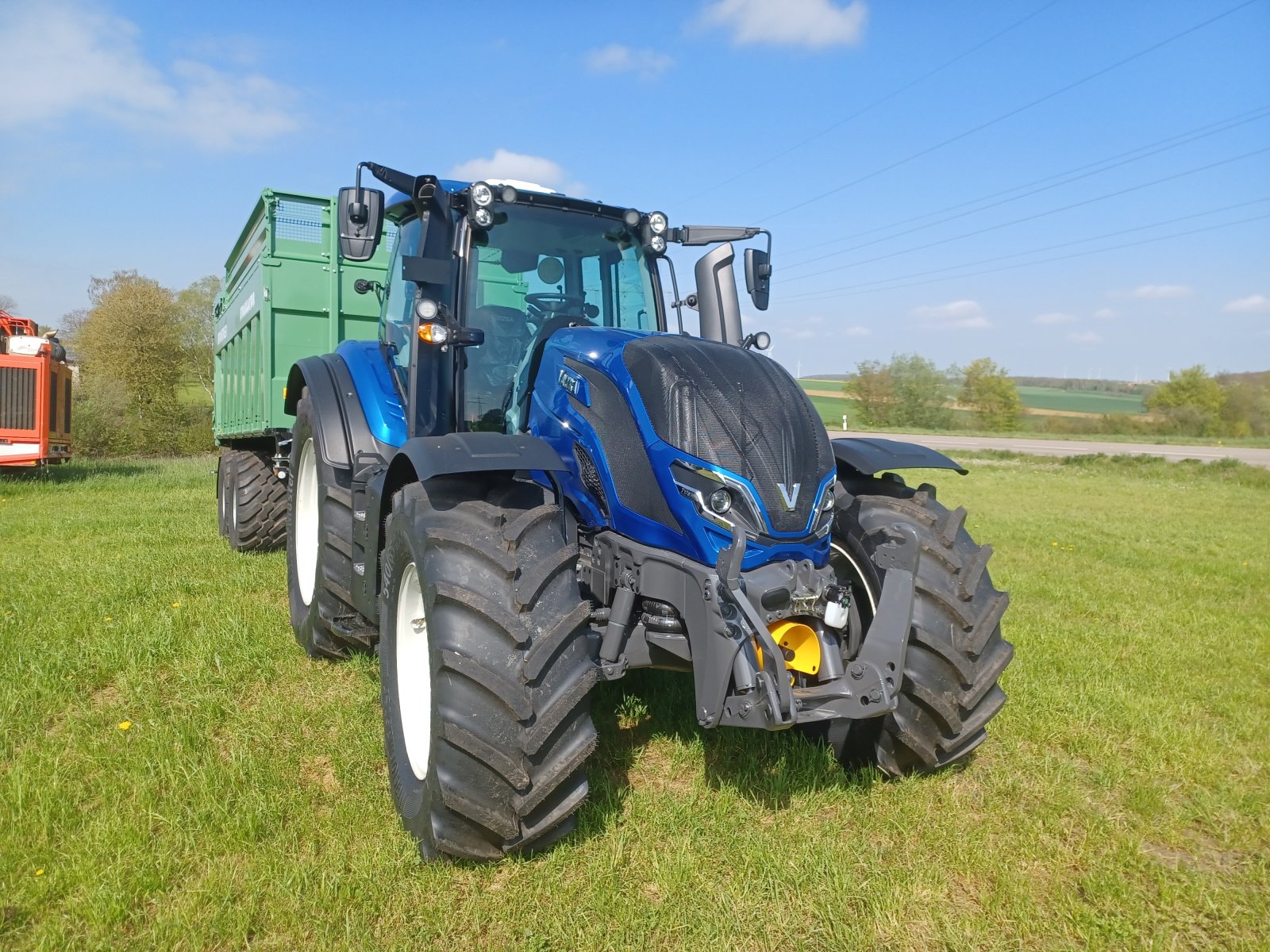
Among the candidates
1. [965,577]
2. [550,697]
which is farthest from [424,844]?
[965,577]

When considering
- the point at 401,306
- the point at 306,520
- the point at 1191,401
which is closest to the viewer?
the point at 401,306

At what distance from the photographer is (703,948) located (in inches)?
97.3

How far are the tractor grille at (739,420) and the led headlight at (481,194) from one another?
1.04 meters

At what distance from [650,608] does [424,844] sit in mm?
1037

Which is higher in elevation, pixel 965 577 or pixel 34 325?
pixel 34 325

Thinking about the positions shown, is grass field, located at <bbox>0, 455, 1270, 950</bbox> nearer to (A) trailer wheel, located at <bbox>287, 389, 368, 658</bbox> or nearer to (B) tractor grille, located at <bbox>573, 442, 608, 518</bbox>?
(A) trailer wheel, located at <bbox>287, 389, 368, 658</bbox>

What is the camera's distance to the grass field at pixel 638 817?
2.57 m

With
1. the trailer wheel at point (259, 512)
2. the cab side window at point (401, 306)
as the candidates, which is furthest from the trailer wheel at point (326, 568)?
the trailer wheel at point (259, 512)

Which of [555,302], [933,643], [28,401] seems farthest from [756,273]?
[28,401]

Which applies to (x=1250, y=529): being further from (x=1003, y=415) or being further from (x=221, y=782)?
(x=1003, y=415)

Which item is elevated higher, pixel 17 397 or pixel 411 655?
pixel 17 397

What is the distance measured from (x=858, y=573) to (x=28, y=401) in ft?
43.2

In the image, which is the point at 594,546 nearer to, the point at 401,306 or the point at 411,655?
the point at 411,655

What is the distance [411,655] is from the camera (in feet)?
11.1
